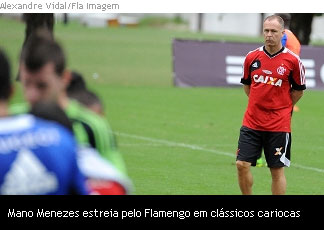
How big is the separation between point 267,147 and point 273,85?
2.27 feet

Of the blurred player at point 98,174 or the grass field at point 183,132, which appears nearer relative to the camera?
the blurred player at point 98,174

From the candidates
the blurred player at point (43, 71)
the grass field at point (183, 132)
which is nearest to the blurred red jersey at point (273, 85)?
the grass field at point (183, 132)

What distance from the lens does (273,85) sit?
10211 millimetres

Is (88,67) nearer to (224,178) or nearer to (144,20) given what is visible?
(224,178)

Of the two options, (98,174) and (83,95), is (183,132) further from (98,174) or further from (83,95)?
(98,174)

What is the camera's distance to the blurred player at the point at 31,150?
4148 mm

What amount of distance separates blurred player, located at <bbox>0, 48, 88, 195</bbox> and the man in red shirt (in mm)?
6085

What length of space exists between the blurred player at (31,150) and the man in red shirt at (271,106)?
6.09 meters

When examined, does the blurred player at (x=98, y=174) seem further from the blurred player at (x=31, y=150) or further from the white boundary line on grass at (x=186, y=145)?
the white boundary line on grass at (x=186, y=145)

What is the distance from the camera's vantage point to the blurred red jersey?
400 inches

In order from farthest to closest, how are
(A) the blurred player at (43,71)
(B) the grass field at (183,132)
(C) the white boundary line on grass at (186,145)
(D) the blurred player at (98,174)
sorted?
(C) the white boundary line on grass at (186,145) → (B) the grass field at (183,132) → (D) the blurred player at (98,174) → (A) the blurred player at (43,71)

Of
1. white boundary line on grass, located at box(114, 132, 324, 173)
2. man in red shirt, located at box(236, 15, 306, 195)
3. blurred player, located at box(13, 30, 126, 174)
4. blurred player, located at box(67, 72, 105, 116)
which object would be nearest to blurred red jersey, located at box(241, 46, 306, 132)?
man in red shirt, located at box(236, 15, 306, 195)

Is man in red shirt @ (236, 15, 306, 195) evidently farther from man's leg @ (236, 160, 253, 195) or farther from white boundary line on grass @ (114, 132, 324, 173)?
white boundary line on grass @ (114, 132, 324, 173)
